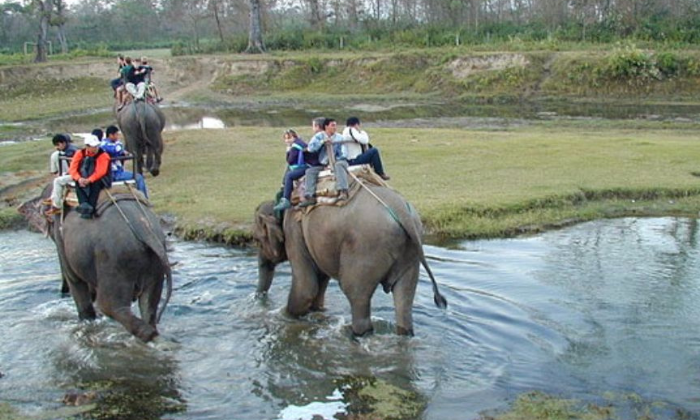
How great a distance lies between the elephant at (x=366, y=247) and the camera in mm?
8172

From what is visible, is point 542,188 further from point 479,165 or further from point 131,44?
point 131,44

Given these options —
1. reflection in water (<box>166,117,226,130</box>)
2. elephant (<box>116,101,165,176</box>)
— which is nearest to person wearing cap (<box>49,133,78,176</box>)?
elephant (<box>116,101,165,176</box>)

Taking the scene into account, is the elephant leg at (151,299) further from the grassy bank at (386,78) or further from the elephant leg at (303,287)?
the grassy bank at (386,78)

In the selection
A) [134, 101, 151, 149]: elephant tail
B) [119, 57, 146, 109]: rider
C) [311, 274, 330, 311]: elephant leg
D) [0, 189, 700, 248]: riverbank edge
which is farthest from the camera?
[119, 57, 146, 109]: rider

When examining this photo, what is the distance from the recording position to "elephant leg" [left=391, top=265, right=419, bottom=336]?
27.7ft

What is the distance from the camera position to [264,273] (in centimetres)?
1038

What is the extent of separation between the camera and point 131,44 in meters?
67.1

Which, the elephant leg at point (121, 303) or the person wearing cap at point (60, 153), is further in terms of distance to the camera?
the person wearing cap at point (60, 153)

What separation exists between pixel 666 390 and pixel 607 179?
952cm

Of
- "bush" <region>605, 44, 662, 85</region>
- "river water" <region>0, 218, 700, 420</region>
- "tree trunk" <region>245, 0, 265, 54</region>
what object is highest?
"tree trunk" <region>245, 0, 265, 54</region>

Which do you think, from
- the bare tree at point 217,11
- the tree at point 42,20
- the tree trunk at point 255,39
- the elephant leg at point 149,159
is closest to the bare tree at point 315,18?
the bare tree at point 217,11

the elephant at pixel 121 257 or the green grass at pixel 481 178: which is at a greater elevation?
the elephant at pixel 121 257

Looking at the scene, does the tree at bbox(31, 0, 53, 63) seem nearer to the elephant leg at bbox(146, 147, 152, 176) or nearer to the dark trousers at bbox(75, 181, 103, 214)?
the elephant leg at bbox(146, 147, 152, 176)

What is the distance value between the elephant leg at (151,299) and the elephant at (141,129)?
9273mm
